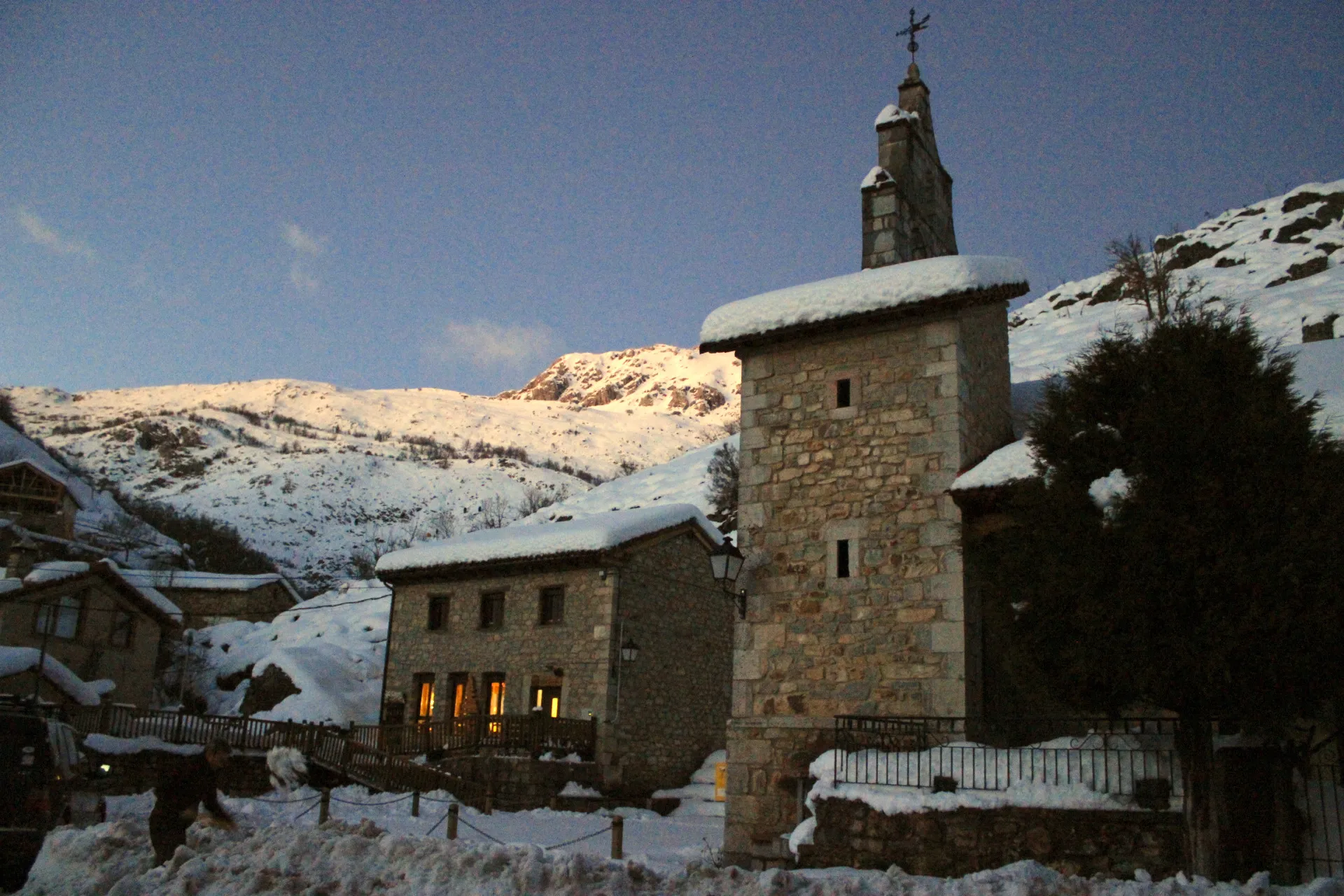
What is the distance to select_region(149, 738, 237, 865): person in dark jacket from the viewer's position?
31.2 ft

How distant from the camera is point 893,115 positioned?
1816cm

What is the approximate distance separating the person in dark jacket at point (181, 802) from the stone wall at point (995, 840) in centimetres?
591

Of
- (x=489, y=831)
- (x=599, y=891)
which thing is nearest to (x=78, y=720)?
(x=489, y=831)

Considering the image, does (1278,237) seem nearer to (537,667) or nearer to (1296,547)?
(537,667)

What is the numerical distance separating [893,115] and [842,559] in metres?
8.11

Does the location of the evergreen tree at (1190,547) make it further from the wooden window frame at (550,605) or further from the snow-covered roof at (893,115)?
the wooden window frame at (550,605)

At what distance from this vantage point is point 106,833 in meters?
11.6

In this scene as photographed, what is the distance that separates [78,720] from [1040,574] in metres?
20.0

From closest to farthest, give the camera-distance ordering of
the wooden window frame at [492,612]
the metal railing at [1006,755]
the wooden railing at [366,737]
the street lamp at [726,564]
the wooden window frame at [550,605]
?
1. the metal railing at [1006,755]
2. the street lamp at [726,564]
3. the wooden railing at [366,737]
4. the wooden window frame at [550,605]
5. the wooden window frame at [492,612]

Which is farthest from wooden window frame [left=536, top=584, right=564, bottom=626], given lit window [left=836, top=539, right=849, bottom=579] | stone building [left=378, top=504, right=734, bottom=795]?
lit window [left=836, top=539, right=849, bottom=579]

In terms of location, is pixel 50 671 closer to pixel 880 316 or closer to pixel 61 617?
pixel 61 617

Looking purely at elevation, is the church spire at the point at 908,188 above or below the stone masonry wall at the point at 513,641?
above

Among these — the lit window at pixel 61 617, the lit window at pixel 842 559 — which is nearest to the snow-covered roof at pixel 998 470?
the lit window at pixel 842 559

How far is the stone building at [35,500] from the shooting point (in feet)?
157
